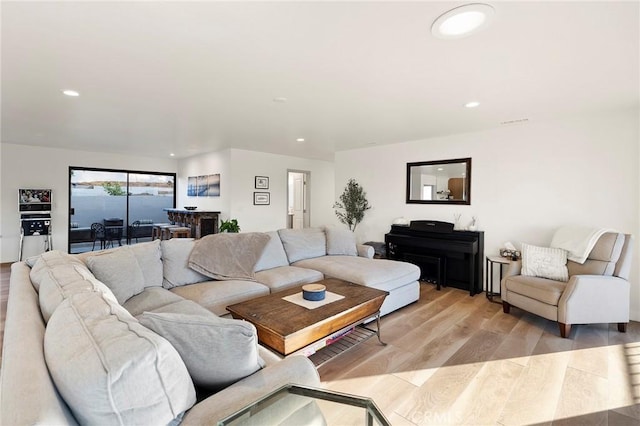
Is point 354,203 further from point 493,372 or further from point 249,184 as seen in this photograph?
point 493,372

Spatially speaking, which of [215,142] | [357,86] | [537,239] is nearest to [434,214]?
[537,239]

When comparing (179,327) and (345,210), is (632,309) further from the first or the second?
(179,327)

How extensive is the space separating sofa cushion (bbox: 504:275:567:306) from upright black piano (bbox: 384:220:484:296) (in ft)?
2.51

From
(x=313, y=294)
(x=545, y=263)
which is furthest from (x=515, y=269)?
(x=313, y=294)

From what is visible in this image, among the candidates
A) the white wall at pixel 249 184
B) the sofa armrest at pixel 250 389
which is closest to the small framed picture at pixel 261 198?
the white wall at pixel 249 184

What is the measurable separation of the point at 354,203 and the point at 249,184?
7.64 feet

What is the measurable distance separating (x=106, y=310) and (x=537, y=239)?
4601 millimetres

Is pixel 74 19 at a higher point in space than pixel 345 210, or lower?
higher

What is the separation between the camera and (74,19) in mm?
1757

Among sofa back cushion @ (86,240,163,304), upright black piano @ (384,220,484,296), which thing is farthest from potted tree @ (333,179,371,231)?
sofa back cushion @ (86,240,163,304)

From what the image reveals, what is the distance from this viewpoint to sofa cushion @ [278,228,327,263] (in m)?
3.94

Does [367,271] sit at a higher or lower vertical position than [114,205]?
lower

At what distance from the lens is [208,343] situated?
108 cm

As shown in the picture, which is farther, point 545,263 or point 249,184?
point 249,184
